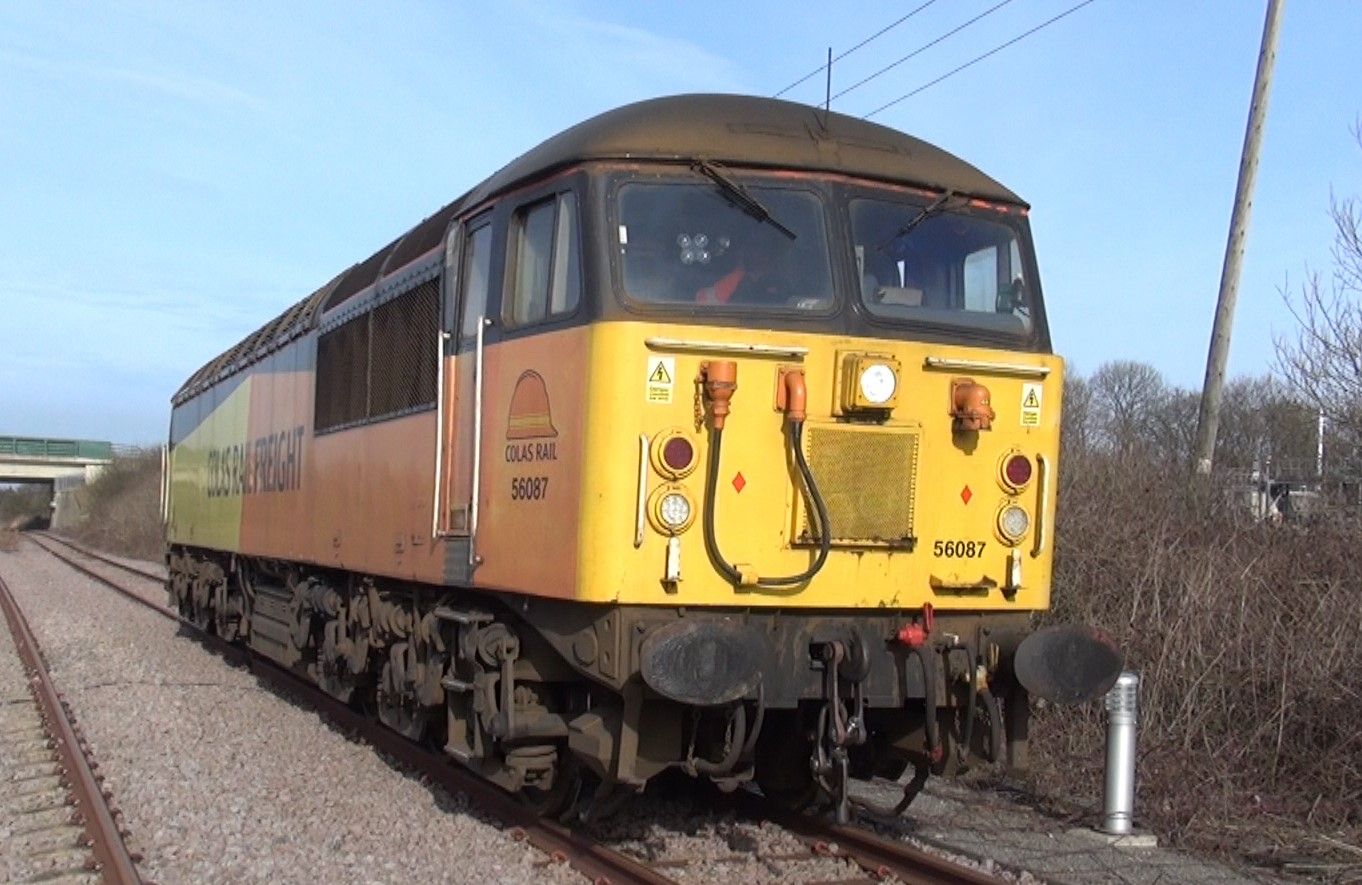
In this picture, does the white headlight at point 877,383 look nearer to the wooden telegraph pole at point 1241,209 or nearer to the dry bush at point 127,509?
the wooden telegraph pole at point 1241,209

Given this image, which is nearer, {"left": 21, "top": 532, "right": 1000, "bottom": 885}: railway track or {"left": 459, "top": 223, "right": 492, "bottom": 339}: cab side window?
{"left": 21, "top": 532, "right": 1000, "bottom": 885}: railway track

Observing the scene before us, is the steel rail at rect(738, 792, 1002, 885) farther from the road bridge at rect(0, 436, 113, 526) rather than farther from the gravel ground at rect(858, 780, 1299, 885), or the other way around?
the road bridge at rect(0, 436, 113, 526)

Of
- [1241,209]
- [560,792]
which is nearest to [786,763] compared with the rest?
[560,792]

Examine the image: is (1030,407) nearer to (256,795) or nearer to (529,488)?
(529,488)

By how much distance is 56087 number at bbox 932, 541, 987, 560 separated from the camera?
6480 mm

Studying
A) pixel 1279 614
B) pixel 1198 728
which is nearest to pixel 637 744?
pixel 1198 728

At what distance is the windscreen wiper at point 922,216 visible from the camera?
668 cm

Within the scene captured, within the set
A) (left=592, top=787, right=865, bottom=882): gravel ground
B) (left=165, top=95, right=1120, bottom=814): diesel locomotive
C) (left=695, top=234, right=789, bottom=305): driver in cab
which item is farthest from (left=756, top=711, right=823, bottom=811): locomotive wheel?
(left=695, top=234, right=789, bottom=305): driver in cab

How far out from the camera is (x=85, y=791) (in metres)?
8.27

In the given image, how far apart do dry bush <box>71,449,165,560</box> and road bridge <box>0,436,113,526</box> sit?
33.8 feet

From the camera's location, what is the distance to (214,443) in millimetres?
15648

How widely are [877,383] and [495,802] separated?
3.36m

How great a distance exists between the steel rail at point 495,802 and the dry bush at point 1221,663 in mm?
3055

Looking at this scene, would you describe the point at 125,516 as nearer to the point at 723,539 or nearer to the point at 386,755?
the point at 386,755
